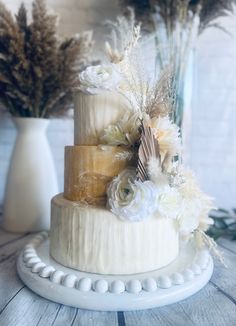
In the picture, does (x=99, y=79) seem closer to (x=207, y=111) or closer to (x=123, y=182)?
(x=123, y=182)

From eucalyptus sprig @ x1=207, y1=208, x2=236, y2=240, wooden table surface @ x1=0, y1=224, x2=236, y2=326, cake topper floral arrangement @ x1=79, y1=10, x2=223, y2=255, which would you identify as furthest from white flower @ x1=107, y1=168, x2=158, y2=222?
eucalyptus sprig @ x1=207, y1=208, x2=236, y2=240

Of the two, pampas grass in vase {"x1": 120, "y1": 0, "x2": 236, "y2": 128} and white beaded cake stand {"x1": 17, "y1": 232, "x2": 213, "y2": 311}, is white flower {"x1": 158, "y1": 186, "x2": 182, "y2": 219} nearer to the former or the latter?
white beaded cake stand {"x1": 17, "y1": 232, "x2": 213, "y2": 311}

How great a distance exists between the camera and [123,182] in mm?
479

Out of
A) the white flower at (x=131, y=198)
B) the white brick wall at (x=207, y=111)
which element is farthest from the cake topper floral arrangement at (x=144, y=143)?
the white brick wall at (x=207, y=111)

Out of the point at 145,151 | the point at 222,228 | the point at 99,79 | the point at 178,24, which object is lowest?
the point at 222,228

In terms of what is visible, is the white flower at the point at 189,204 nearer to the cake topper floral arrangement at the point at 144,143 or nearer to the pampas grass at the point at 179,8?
the cake topper floral arrangement at the point at 144,143

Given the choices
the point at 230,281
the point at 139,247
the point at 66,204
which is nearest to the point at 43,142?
the point at 66,204

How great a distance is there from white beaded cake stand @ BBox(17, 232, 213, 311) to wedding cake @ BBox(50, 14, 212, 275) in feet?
0.07

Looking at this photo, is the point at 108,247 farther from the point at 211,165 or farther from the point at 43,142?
the point at 211,165

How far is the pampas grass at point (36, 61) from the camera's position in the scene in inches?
28.8

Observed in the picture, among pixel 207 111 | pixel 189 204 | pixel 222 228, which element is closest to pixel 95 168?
pixel 189 204

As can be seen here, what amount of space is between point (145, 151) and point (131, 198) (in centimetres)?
8

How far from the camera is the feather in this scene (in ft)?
Result: 1.53

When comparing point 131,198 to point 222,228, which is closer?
point 131,198
